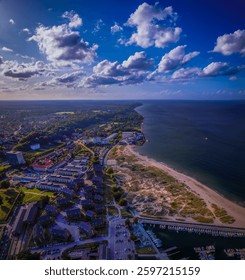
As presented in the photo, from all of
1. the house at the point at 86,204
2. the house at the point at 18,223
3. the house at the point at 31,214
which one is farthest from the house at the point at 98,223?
the house at the point at 18,223

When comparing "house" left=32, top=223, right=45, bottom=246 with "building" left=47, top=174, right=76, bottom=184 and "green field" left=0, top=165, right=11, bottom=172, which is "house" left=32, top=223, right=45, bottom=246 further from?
"green field" left=0, top=165, right=11, bottom=172

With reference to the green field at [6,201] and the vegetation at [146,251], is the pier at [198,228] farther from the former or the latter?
the green field at [6,201]

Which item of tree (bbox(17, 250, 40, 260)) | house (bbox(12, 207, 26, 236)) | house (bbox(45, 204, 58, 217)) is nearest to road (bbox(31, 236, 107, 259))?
tree (bbox(17, 250, 40, 260))

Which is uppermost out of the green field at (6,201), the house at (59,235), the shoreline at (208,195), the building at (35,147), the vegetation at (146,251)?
the house at (59,235)

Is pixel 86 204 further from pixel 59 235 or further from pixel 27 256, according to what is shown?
pixel 27 256

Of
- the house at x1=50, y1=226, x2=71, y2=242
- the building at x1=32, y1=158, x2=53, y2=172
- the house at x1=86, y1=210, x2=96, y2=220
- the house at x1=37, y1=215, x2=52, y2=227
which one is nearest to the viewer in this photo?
the house at x1=50, y1=226, x2=71, y2=242

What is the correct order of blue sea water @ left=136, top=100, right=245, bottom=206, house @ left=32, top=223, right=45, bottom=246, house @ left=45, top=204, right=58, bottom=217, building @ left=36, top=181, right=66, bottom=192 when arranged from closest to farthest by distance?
house @ left=32, top=223, right=45, bottom=246, house @ left=45, top=204, right=58, bottom=217, building @ left=36, top=181, right=66, bottom=192, blue sea water @ left=136, top=100, right=245, bottom=206
